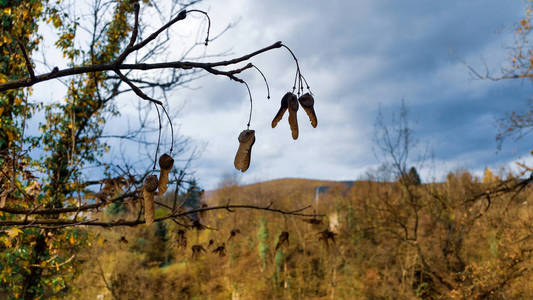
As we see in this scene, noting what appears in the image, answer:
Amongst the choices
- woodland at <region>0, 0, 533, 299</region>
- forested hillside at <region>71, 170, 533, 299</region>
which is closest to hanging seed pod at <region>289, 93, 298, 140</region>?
woodland at <region>0, 0, 533, 299</region>

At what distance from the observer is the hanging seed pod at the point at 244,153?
108 cm

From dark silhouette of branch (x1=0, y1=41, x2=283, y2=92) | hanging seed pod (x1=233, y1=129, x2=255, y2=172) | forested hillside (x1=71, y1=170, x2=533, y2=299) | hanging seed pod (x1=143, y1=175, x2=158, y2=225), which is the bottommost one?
forested hillside (x1=71, y1=170, x2=533, y2=299)

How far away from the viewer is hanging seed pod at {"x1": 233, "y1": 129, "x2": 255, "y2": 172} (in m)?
1.08

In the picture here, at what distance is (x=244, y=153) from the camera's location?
1.08 meters

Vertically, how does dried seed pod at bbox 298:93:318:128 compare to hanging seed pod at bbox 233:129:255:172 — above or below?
above

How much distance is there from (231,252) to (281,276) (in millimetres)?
2993

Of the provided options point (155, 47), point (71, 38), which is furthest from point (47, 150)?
point (155, 47)

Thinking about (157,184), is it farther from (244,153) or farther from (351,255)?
(351,255)

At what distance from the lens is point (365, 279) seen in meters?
15.0

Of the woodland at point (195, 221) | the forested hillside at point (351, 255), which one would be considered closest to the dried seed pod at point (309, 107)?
the woodland at point (195, 221)

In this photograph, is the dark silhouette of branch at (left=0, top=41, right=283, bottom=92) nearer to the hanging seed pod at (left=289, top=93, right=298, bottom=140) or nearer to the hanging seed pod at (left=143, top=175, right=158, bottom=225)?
the hanging seed pod at (left=289, top=93, right=298, bottom=140)

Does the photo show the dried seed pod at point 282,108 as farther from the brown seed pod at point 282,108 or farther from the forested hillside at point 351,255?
the forested hillside at point 351,255

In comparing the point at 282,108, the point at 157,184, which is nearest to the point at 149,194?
the point at 157,184

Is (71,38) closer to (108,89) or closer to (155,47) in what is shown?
(108,89)
